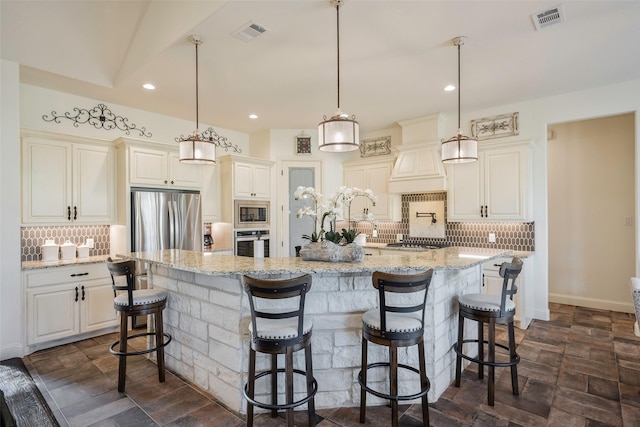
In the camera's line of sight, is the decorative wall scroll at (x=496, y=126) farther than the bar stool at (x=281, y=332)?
Yes

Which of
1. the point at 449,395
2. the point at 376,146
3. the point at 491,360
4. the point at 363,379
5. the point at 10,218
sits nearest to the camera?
the point at 363,379

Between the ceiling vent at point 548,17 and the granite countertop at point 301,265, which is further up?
the ceiling vent at point 548,17

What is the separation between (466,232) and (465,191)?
2.21 feet

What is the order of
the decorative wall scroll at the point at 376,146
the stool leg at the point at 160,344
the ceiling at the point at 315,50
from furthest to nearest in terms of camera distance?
the decorative wall scroll at the point at 376,146 < the stool leg at the point at 160,344 < the ceiling at the point at 315,50

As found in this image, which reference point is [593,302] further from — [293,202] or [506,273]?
[293,202]

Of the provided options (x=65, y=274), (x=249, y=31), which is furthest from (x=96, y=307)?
(x=249, y=31)

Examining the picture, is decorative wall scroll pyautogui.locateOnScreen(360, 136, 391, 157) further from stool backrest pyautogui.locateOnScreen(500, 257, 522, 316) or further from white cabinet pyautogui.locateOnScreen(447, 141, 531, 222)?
stool backrest pyautogui.locateOnScreen(500, 257, 522, 316)

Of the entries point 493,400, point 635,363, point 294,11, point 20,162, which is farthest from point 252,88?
point 635,363

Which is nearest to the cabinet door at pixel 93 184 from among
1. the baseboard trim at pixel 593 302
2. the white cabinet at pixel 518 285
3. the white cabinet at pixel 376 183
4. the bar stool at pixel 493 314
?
the white cabinet at pixel 376 183

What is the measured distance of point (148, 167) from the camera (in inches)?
174

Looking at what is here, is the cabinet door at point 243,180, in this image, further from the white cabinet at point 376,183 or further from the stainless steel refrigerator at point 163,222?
the white cabinet at point 376,183

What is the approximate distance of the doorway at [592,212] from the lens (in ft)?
15.7

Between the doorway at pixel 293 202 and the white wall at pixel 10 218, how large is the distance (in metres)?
3.39

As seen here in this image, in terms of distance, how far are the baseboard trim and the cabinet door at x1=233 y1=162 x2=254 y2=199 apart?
203 inches
